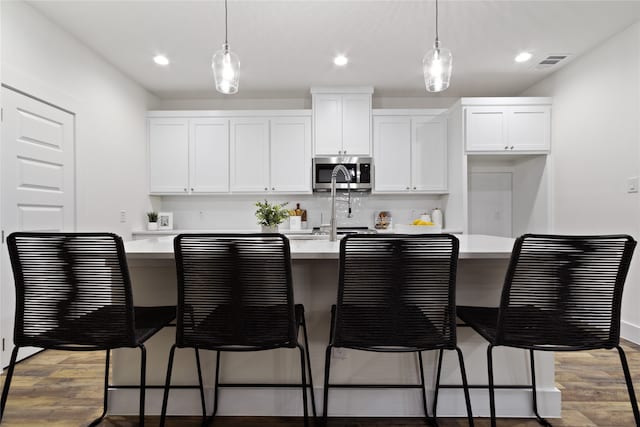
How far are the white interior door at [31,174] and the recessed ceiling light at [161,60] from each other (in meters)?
0.94

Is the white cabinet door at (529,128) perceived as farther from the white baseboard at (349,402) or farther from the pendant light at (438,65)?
the white baseboard at (349,402)

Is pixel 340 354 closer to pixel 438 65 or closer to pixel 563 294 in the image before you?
pixel 563 294

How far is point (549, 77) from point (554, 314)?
3.71m

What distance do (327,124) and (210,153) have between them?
56.8 inches

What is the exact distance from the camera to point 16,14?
2570 mm

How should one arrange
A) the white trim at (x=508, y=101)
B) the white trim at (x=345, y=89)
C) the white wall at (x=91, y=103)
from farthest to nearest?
1. the white trim at (x=345, y=89)
2. the white trim at (x=508, y=101)
3. the white wall at (x=91, y=103)

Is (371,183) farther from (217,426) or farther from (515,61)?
(217,426)

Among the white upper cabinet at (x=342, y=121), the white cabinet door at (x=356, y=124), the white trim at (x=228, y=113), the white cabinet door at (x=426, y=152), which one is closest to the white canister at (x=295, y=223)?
the white upper cabinet at (x=342, y=121)

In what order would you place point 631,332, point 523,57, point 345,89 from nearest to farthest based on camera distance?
point 631,332, point 523,57, point 345,89

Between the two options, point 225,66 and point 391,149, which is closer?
point 225,66

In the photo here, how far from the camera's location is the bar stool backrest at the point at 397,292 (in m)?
1.29

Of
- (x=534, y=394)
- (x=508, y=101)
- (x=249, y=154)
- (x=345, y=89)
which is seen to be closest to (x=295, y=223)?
(x=249, y=154)

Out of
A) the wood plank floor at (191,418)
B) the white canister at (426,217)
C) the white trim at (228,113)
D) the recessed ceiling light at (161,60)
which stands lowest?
the wood plank floor at (191,418)

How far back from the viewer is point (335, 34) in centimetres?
311
